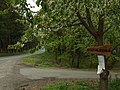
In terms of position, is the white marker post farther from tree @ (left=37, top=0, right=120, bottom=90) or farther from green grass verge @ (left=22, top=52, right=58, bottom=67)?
green grass verge @ (left=22, top=52, right=58, bottom=67)

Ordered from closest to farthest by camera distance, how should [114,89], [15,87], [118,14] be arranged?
1. [118,14]
2. [114,89]
3. [15,87]

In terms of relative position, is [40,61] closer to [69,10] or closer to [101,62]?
[101,62]

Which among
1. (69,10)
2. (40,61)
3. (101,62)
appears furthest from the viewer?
(40,61)

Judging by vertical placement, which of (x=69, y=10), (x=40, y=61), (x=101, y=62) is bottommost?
(x=40, y=61)

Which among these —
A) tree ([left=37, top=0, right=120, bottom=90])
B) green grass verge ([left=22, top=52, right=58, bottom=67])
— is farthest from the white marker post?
green grass verge ([left=22, top=52, right=58, bottom=67])

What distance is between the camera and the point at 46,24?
7.31m

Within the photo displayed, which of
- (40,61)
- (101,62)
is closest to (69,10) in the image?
(101,62)

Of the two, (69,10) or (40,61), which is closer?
(69,10)

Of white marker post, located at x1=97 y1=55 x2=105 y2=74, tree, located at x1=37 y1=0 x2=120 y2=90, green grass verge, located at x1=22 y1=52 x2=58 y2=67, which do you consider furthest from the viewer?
green grass verge, located at x1=22 y1=52 x2=58 y2=67

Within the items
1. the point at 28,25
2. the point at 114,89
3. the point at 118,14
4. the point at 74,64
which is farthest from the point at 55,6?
the point at 74,64

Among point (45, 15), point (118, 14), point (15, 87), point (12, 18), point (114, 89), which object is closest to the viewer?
point (45, 15)

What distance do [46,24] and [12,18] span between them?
154ft

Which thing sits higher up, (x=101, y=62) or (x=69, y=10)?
(x=69, y=10)

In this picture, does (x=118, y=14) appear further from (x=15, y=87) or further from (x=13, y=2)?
(x=15, y=87)
